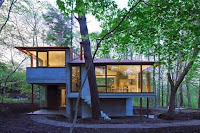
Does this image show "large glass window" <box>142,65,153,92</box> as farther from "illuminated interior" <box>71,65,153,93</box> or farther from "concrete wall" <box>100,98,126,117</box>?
"concrete wall" <box>100,98,126,117</box>

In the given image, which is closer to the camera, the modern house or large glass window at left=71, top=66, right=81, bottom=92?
the modern house

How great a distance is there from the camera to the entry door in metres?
16.3

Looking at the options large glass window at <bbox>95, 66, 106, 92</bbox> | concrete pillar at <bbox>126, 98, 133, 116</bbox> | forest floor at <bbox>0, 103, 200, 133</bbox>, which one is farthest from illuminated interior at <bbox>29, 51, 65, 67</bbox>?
concrete pillar at <bbox>126, 98, 133, 116</bbox>

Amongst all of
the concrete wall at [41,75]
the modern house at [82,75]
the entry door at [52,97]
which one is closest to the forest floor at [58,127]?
the modern house at [82,75]

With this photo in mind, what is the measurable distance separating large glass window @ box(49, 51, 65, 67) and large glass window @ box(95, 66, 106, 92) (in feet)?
7.59

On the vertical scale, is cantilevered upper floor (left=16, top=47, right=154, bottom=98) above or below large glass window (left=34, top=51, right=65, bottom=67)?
below

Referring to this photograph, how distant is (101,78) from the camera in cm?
1245

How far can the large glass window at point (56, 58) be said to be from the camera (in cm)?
1238

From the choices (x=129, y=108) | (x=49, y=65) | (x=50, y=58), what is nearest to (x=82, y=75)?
(x=49, y=65)

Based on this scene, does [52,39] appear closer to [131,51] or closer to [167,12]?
[131,51]

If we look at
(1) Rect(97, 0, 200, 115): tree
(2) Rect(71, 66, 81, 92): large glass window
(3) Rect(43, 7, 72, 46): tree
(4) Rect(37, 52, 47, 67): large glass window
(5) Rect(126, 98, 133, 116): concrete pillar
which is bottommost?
(5) Rect(126, 98, 133, 116): concrete pillar

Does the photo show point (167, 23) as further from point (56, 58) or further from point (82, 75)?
point (56, 58)

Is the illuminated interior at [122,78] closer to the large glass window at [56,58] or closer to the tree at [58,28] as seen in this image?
the large glass window at [56,58]

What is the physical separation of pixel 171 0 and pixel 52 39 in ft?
61.5
